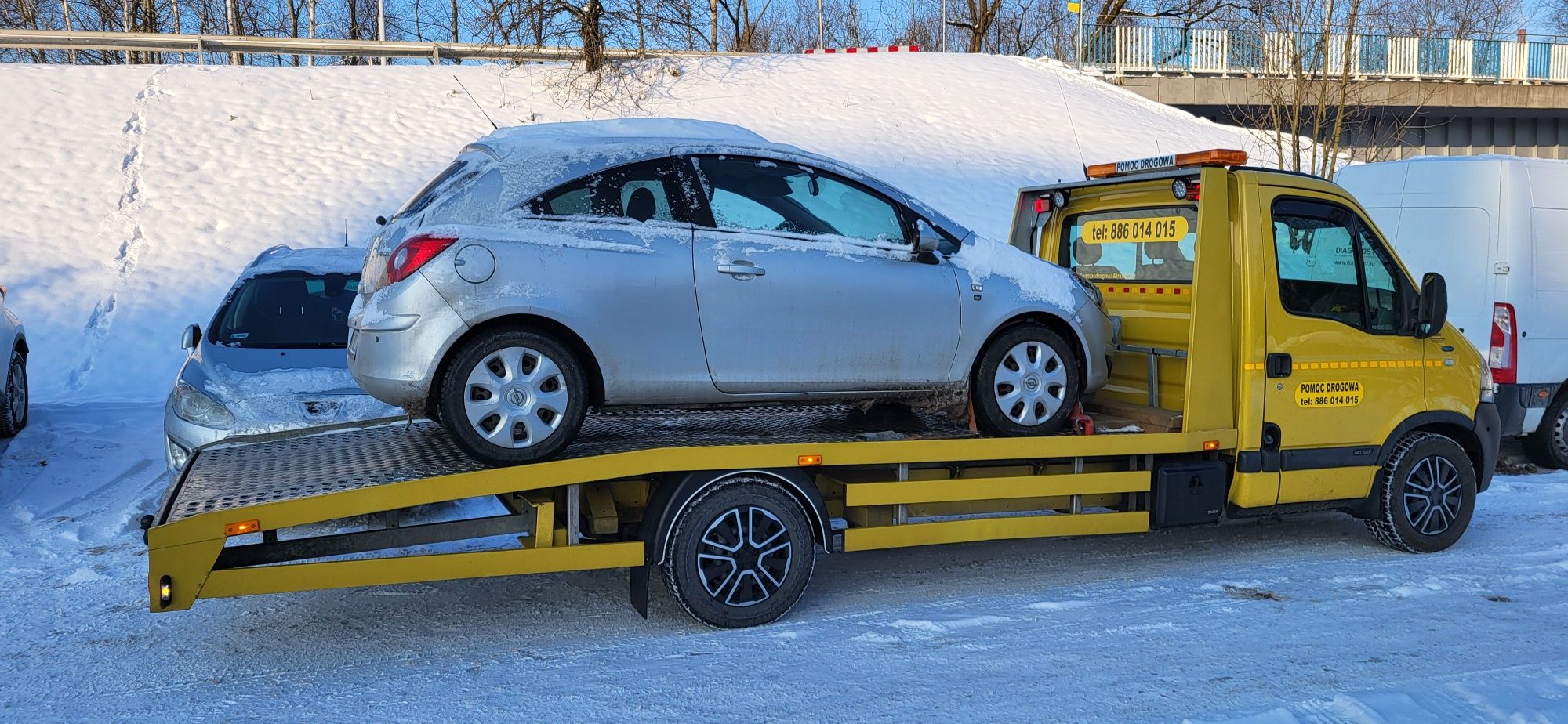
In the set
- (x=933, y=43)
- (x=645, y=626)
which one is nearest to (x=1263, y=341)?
(x=645, y=626)

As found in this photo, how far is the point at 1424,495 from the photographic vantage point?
693cm

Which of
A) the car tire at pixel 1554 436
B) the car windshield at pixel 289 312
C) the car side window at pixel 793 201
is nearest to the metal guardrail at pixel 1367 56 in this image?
the car tire at pixel 1554 436

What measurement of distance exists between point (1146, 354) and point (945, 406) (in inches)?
57.3

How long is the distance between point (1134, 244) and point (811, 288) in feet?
7.99

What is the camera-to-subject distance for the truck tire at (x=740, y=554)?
5297 millimetres

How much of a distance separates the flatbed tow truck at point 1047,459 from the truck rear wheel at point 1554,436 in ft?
9.58

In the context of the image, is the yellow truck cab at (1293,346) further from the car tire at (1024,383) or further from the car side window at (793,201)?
the car side window at (793,201)

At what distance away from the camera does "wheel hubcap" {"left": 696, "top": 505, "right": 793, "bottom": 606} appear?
17.6 feet

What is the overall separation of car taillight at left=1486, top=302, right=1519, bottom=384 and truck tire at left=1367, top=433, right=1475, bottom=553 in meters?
2.34

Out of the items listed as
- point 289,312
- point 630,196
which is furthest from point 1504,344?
point 289,312

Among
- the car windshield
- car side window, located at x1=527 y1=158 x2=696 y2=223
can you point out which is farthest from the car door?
the car windshield

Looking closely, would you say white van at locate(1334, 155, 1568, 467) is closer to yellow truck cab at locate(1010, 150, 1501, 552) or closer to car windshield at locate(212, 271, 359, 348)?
yellow truck cab at locate(1010, 150, 1501, 552)

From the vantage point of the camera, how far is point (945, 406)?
20.0 feet

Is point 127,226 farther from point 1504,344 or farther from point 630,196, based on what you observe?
point 1504,344
